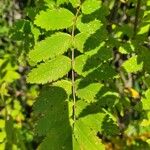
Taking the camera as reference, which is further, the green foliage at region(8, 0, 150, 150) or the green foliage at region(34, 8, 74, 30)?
the green foliage at region(34, 8, 74, 30)

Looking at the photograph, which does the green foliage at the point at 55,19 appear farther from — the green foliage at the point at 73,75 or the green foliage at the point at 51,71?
the green foliage at the point at 51,71

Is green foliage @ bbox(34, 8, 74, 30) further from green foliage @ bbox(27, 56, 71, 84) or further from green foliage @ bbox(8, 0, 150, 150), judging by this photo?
green foliage @ bbox(27, 56, 71, 84)

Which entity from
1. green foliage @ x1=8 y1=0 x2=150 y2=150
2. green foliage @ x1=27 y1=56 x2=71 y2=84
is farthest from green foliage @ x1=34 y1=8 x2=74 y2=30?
green foliage @ x1=27 y1=56 x2=71 y2=84

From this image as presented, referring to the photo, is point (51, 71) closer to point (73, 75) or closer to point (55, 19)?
point (73, 75)

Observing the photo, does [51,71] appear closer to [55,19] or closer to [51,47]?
[51,47]

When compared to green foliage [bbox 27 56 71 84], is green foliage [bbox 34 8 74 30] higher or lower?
higher

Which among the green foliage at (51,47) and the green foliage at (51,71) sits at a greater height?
the green foliage at (51,47)

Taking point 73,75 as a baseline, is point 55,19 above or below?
above

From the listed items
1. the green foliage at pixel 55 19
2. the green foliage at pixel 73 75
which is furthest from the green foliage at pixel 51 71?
the green foliage at pixel 55 19

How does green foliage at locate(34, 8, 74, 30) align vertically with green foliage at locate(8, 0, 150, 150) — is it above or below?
above

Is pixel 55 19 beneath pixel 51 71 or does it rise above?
above

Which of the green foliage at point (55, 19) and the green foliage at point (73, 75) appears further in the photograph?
the green foliage at point (55, 19)

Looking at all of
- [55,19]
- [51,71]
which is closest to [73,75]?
[51,71]
